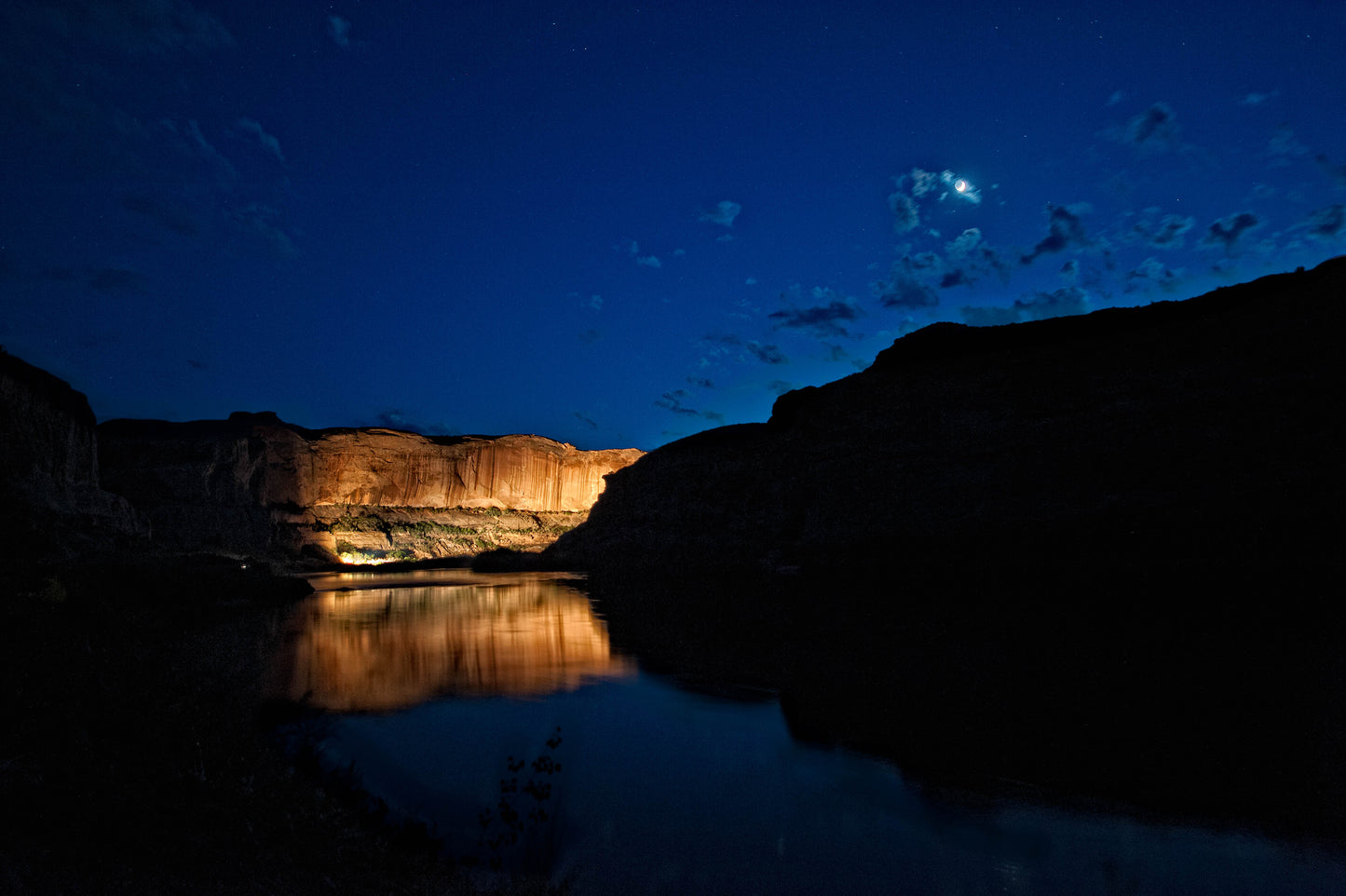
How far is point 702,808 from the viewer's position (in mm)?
6340

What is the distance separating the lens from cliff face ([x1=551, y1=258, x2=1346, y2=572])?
19344 millimetres

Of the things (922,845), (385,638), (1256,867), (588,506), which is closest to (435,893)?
(922,845)

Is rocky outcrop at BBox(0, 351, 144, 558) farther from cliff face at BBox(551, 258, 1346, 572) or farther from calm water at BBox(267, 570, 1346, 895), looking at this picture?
cliff face at BBox(551, 258, 1346, 572)

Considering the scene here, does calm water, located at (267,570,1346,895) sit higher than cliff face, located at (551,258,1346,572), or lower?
lower

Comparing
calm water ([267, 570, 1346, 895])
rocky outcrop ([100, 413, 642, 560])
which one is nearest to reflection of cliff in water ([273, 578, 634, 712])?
calm water ([267, 570, 1346, 895])

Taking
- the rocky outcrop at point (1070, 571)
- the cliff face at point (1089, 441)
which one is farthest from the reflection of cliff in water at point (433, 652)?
the cliff face at point (1089, 441)

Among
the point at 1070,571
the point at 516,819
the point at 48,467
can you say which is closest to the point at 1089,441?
the point at 1070,571

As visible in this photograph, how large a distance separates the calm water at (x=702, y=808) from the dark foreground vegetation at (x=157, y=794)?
0.88 meters

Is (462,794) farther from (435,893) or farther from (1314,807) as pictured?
(1314,807)

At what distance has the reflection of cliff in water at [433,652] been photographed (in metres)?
11.1

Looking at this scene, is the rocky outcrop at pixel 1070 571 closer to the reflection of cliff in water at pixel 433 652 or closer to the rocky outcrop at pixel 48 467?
the reflection of cliff in water at pixel 433 652

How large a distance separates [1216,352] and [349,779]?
92.8 ft

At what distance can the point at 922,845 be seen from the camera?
17.8 feet

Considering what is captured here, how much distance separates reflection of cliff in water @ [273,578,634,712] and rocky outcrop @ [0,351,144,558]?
7194mm
